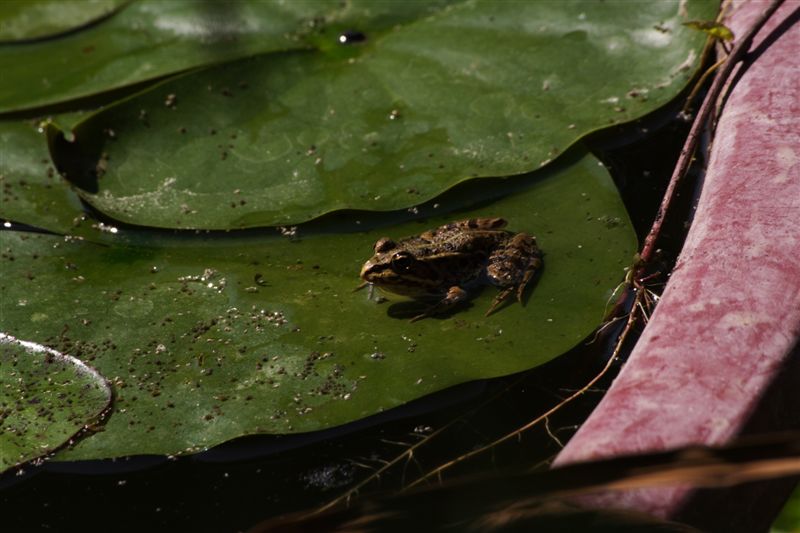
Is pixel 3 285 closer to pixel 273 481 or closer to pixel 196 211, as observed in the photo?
pixel 196 211

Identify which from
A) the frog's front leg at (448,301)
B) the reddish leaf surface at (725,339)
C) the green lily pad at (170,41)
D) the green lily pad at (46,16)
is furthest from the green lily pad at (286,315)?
the green lily pad at (46,16)

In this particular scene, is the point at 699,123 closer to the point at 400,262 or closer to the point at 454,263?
the point at 454,263

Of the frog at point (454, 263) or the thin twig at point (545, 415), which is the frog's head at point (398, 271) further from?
the thin twig at point (545, 415)

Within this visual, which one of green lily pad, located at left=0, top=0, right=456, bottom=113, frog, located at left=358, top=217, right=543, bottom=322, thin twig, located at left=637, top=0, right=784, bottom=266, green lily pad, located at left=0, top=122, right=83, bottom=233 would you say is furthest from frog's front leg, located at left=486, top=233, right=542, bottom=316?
green lily pad, located at left=0, top=122, right=83, bottom=233

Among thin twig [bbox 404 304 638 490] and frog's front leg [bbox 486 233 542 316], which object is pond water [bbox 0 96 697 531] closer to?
thin twig [bbox 404 304 638 490]

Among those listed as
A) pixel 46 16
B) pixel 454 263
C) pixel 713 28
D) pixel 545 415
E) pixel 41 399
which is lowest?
pixel 41 399

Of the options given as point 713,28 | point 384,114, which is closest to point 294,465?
point 384,114

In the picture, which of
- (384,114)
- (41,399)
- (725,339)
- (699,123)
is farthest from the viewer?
(384,114)
